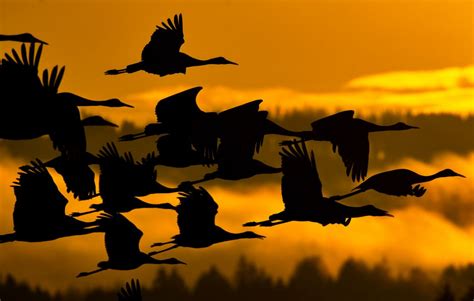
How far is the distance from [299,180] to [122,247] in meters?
2.99

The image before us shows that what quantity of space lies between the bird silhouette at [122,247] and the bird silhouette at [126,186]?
0.23 metres

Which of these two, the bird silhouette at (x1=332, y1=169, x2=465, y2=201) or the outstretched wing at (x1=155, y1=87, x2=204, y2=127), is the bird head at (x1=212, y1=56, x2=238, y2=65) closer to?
the outstretched wing at (x1=155, y1=87, x2=204, y2=127)

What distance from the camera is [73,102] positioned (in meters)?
28.2

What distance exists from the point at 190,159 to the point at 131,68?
84.3 inches

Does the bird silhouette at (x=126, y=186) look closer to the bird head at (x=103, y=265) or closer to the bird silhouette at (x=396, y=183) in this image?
the bird head at (x=103, y=265)

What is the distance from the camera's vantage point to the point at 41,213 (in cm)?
2827

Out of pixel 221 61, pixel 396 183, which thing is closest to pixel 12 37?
pixel 221 61

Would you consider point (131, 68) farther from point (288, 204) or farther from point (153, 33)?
point (288, 204)

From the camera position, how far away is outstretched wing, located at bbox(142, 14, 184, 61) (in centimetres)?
3039

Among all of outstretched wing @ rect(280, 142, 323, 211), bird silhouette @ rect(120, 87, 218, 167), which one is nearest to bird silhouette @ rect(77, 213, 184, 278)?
bird silhouette @ rect(120, 87, 218, 167)

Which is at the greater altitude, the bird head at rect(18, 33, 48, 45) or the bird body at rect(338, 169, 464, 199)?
the bird head at rect(18, 33, 48, 45)

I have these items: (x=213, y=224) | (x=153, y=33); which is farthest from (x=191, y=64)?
(x=213, y=224)

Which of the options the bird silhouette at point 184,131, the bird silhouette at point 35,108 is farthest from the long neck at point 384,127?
the bird silhouette at point 35,108

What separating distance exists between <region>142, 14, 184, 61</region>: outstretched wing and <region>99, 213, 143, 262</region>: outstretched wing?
2634mm
